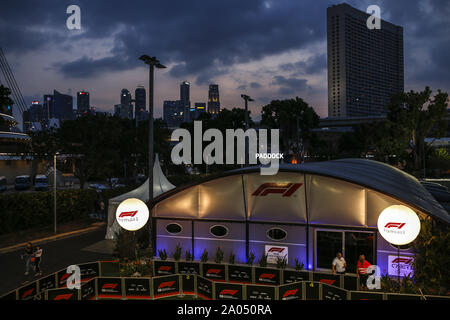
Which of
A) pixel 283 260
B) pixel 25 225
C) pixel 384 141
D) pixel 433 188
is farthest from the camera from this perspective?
pixel 384 141

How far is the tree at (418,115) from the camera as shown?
183 feet

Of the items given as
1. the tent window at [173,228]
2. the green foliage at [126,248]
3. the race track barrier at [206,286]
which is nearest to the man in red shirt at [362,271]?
the race track barrier at [206,286]

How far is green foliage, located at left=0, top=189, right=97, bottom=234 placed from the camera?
69.2ft

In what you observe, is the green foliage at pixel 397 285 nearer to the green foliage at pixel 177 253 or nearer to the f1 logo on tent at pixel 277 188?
the f1 logo on tent at pixel 277 188

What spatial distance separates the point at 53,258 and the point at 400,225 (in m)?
17.2

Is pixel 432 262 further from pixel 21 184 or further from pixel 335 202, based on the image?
pixel 21 184

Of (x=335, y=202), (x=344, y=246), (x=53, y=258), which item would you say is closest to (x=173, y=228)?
(x=53, y=258)

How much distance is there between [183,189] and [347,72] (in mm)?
197774

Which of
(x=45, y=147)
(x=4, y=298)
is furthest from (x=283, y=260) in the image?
(x=45, y=147)

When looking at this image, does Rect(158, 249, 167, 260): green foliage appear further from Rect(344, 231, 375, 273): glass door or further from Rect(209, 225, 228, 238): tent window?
Rect(344, 231, 375, 273): glass door

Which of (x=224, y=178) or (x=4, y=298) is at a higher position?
(x=224, y=178)

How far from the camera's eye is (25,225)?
2222 centimetres

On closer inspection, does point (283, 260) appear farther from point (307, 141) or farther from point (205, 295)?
point (307, 141)

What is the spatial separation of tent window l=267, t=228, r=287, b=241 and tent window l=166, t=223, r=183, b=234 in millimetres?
4494
